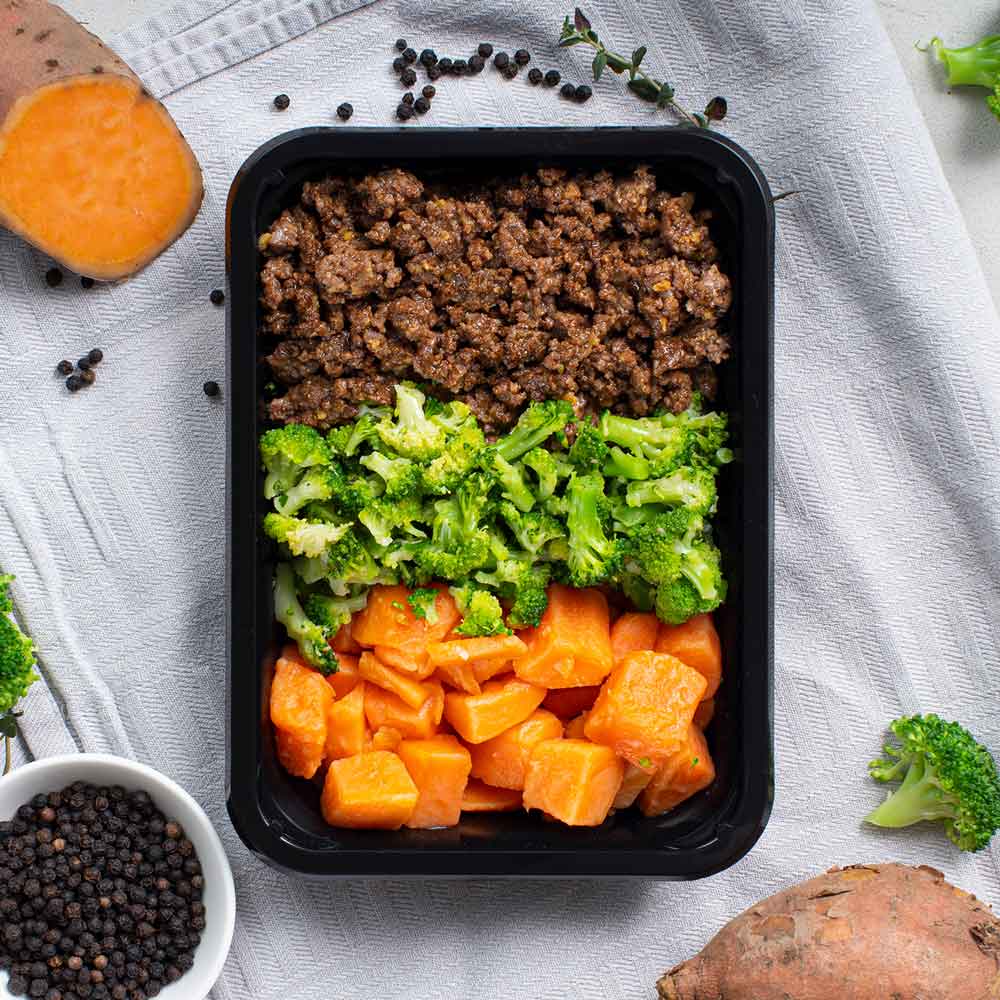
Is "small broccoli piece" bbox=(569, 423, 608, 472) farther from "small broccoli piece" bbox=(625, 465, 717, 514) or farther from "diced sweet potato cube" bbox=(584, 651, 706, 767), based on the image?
"diced sweet potato cube" bbox=(584, 651, 706, 767)

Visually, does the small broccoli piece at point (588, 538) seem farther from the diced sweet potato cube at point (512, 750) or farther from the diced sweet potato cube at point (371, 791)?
the diced sweet potato cube at point (371, 791)

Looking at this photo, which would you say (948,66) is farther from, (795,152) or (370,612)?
(370,612)

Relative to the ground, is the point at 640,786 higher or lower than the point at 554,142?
lower

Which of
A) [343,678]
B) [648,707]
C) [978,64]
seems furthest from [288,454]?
Answer: [978,64]

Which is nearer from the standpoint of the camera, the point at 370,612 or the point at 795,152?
the point at 370,612

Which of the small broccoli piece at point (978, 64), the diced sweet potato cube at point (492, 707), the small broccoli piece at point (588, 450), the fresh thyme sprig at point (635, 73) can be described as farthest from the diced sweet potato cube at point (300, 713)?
the small broccoli piece at point (978, 64)

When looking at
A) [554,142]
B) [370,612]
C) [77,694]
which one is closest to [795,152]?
[554,142]
